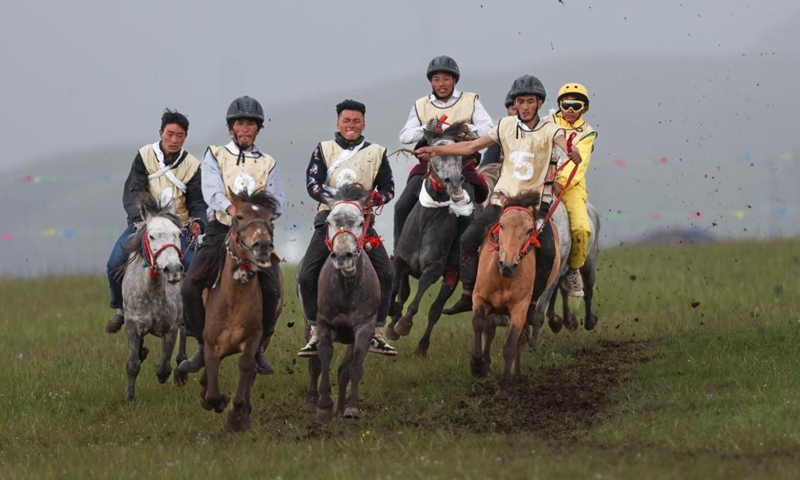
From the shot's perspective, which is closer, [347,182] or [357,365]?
[357,365]

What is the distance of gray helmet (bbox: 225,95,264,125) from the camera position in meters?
12.4

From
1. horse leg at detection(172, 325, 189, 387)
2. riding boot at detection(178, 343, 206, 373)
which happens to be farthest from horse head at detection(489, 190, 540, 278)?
horse leg at detection(172, 325, 189, 387)

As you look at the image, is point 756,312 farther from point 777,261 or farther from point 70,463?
point 70,463

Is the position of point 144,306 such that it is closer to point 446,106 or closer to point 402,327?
point 402,327

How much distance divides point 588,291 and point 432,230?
2890 millimetres

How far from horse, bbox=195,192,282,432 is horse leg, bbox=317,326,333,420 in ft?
2.23

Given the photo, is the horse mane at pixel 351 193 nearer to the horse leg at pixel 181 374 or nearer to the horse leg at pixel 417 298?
the horse leg at pixel 417 298

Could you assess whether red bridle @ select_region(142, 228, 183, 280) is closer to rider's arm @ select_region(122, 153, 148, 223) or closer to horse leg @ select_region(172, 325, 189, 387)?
rider's arm @ select_region(122, 153, 148, 223)

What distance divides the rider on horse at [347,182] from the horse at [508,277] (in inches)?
44.5

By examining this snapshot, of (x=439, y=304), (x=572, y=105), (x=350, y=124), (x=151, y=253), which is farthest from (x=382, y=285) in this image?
(x=572, y=105)

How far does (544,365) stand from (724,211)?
75.6ft

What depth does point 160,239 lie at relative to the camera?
13148 mm

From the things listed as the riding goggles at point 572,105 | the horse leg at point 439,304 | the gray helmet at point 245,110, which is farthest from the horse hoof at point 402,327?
the gray helmet at point 245,110

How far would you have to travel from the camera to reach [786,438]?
10.3m
